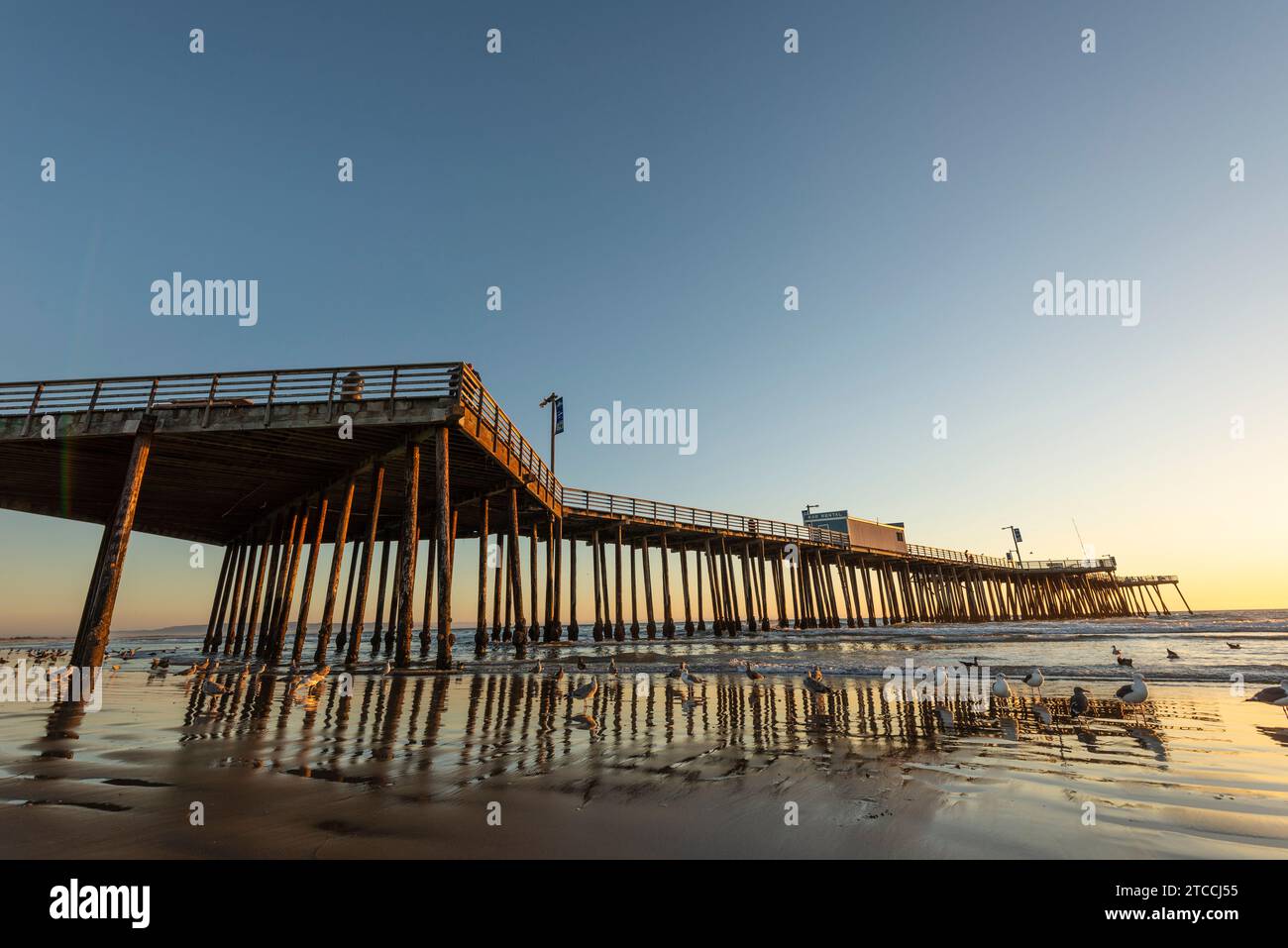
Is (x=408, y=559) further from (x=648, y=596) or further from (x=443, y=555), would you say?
(x=648, y=596)

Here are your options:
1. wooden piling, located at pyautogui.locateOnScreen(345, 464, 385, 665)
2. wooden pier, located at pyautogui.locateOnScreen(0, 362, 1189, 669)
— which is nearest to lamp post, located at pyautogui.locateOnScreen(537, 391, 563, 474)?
wooden pier, located at pyautogui.locateOnScreen(0, 362, 1189, 669)

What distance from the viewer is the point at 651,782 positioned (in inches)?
174

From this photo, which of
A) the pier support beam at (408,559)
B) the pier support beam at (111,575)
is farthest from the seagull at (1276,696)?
the pier support beam at (111,575)

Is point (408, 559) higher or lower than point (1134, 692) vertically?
higher

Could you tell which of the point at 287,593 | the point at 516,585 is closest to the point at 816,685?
the point at 516,585

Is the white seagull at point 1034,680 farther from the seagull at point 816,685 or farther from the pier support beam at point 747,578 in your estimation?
the pier support beam at point 747,578

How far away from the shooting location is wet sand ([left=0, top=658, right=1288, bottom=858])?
310 centimetres

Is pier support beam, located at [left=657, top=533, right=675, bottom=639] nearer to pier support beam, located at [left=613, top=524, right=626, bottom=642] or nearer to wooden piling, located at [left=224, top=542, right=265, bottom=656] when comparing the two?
pier support beam, located at [left=613, top=524, right=626, bottom=642]

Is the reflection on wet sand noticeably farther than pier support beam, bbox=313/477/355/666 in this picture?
No

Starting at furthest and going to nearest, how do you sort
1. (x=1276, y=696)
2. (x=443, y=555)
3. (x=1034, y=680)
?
(x=443, y=555)
(x=1034, y=680)
(x=1276, y=696)

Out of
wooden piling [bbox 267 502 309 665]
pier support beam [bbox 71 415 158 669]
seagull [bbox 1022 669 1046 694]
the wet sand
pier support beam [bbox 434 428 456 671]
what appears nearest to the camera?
the wet sand

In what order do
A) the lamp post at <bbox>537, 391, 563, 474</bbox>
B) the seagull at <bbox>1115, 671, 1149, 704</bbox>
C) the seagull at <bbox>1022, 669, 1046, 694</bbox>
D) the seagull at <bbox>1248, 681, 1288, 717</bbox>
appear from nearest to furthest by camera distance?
the seagull at <bbox>1248, 681, 1288, 717</bbox> → the seagull at <bbox>1115, 671, 1149, 704</bbox> → the seagull at <bbox>1022, 669, 1046, 694</bbox> → the lamp post at <bbox>537, 391, 563, 474</bbox>
